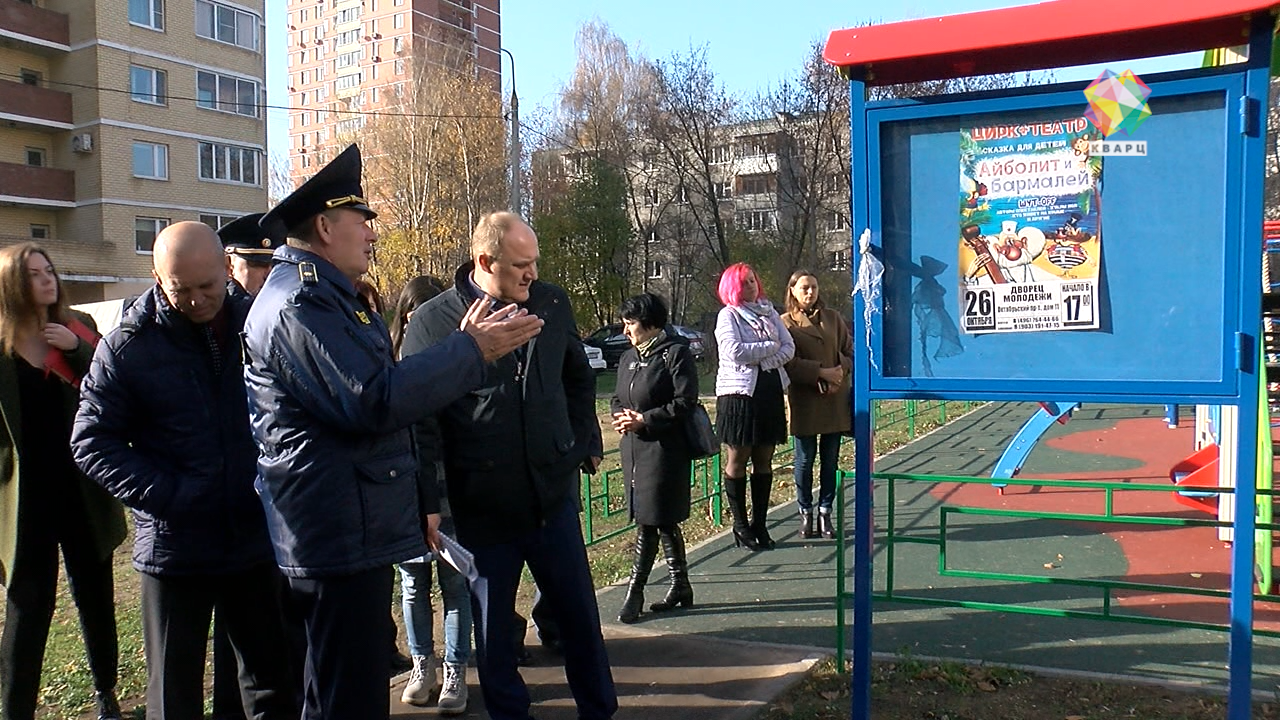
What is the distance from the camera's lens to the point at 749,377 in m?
6.08

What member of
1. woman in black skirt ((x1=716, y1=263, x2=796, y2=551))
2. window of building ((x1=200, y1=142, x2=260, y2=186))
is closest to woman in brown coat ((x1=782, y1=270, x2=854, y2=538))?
woman in black skirt ((x1=716, y1=263, x2=796, y2=551))

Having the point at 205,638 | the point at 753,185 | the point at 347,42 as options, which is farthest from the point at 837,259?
the point at 347,42

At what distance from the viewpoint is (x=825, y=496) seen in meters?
6.53

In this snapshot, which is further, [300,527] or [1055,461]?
[1055,461]

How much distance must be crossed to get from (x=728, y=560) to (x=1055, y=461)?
16.9 ft

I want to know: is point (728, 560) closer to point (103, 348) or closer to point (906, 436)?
point (103, 348)

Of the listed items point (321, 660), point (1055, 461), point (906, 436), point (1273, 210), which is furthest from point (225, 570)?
point (1273, 210)

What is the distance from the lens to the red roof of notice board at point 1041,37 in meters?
2.85

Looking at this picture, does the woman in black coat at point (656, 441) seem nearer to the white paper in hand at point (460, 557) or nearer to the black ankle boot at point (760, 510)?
the black ankle boot at point (760, 510)

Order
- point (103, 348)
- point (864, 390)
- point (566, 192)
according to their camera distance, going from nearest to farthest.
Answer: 1. point (103, 348)
2. point (864, 390)
3. point (566, 192)

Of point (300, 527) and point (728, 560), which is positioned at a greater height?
point (300, 527)

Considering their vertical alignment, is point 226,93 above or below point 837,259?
above

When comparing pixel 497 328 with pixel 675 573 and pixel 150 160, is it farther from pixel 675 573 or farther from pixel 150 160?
pixel 150 160

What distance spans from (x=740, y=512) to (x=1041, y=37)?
392 centimetres
